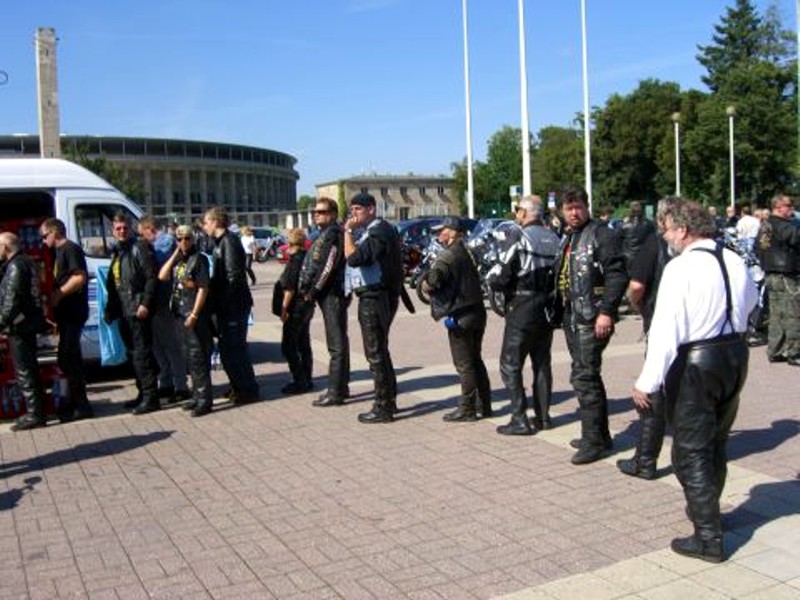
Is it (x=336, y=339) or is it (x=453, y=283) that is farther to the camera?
(x=336, y=339)

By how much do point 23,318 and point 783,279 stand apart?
8.24 m

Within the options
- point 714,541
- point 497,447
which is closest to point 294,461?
point 497,447

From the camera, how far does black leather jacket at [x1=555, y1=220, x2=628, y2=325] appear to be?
19.8 ft

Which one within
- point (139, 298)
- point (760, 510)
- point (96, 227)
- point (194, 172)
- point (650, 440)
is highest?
point (194, 172)

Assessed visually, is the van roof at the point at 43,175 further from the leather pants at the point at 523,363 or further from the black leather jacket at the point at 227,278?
the leather pants at the point at 523,363

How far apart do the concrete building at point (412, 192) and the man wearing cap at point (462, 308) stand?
125 meters

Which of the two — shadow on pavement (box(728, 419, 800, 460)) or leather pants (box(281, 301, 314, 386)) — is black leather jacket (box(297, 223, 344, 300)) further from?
shadow on pavement (box(728, 419, 800, 460))

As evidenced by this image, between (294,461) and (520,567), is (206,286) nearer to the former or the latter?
(294,461)

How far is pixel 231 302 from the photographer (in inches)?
340

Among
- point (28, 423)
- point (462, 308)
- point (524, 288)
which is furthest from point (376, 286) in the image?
point (28, 423)

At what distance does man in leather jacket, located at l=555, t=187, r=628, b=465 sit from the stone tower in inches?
531

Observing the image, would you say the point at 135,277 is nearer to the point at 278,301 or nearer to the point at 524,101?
the point at 278,301

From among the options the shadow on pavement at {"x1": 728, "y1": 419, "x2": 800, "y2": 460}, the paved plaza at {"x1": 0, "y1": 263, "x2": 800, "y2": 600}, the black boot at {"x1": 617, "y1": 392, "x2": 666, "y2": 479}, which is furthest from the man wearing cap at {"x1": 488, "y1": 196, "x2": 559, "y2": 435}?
the shadow on pavement at {"x1": 728, "y1": 419, "x2": 800, "y2": 460}

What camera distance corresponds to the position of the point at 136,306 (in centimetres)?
870
